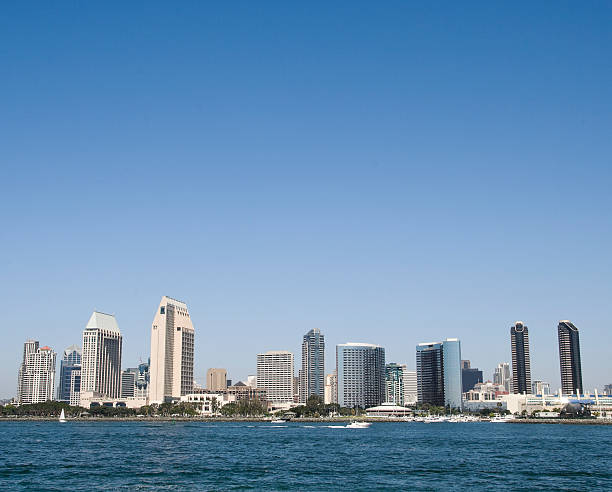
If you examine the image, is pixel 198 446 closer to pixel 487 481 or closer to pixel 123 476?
pixel 123 476

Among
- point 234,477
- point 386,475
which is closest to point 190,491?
point 234,477

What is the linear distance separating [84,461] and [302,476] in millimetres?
27289

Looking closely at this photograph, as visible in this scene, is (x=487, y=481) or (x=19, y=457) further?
(x=19, y=457)

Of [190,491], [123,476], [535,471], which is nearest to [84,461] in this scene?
[123,476]

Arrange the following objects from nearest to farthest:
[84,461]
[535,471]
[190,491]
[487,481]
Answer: [190,491], [487,481], [535,471], [84,461]

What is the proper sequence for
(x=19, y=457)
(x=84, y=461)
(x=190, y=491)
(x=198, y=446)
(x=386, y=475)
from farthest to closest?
(x=198, y=446)
(x=19, y=457)
(x=84, y=461)
(x=386, y=475)
(x=190, y=491)

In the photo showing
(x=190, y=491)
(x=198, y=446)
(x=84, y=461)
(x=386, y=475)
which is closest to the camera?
(x=190, y=491)

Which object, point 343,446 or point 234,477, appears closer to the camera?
point 234,477

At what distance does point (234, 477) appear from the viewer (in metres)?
61.7

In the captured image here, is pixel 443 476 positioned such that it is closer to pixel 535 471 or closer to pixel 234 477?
pixel 535 471

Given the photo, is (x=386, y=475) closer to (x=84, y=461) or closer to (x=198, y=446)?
(x=84, y=461)

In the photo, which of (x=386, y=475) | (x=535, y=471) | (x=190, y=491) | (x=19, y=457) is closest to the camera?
(x=190, y=491)

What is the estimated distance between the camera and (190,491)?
2083 inches

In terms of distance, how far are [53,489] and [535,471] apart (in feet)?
149
